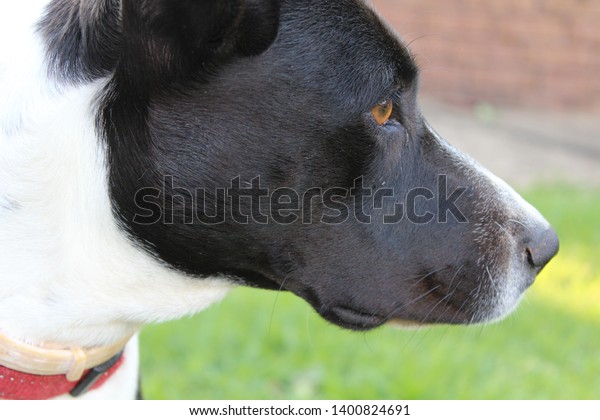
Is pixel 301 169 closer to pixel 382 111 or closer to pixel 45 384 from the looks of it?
pixel 382 111

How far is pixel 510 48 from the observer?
9.30m

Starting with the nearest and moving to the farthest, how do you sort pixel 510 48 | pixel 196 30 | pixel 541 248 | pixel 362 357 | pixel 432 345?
pixel 196 30
pixel 541 248
pixel 362 357
pixel 432 345
pixel 510 48

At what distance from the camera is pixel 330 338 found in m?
4.07

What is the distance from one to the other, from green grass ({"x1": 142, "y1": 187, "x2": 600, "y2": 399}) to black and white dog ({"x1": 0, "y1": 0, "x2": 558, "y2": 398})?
3.93 feet

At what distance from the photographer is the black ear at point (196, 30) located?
6.22 ft

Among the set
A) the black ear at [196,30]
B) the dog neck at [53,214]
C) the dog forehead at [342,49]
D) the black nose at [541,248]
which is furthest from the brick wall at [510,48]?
the dog neck at [53,214]

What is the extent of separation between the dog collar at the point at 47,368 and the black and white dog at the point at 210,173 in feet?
0.06

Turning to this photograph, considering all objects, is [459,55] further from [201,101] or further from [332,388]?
[201,101]

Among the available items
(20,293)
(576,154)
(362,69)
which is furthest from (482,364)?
(576,154)

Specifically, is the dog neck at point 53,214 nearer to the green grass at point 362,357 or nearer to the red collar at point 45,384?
the red collar at point 45,384

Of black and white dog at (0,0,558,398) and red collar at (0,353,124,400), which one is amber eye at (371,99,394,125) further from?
red collar at (0,353,124,400)

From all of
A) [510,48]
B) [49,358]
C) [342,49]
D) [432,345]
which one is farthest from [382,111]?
[510,48]

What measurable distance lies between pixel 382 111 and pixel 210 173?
1.59ft

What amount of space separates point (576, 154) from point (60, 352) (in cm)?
689
